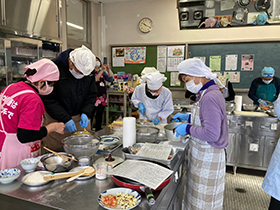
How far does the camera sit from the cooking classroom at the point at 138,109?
3.73ft

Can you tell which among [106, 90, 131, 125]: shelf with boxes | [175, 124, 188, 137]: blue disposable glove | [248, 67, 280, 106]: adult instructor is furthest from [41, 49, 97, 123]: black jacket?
[248, 67, 280, 106]: adult instructor

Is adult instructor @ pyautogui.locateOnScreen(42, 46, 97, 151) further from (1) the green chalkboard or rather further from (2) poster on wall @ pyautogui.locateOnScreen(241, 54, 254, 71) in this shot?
(2) poster on wall @ pyautogui.locateOnScreen(241, 54, 254, 71)

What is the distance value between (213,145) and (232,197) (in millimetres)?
1619

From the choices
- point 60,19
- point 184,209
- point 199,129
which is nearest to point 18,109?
point 199,129

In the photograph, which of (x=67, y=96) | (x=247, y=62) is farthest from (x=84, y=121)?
(x=247, y=62)

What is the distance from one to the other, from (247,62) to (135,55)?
2638 mm

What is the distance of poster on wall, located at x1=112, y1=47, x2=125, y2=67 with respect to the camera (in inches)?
214

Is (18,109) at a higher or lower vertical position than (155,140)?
higher

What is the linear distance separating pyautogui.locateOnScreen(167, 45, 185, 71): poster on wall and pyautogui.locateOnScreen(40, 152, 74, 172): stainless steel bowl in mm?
4110

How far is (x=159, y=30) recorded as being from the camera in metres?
5.10

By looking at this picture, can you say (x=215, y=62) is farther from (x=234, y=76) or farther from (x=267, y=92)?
(x=267, y=92)

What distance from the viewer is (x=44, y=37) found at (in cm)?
394

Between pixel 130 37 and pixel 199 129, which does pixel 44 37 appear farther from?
pixel 199 129

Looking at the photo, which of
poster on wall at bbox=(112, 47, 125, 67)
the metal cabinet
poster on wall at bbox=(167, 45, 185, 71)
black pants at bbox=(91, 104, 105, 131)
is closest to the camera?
the metal cabinet
